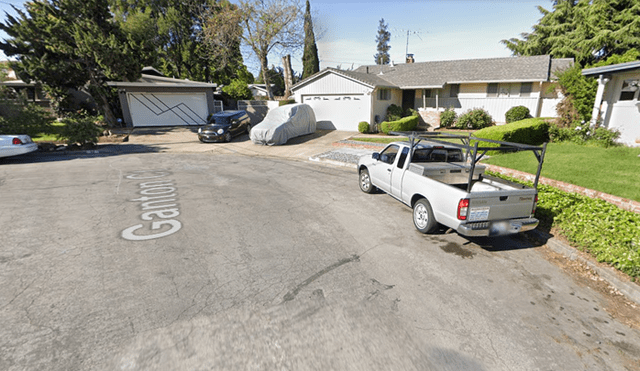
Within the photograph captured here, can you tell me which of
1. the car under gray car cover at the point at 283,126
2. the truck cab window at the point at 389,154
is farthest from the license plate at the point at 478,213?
the car under gray car cover at the point at 283,126

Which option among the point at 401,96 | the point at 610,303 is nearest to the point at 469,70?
the point at 401,96

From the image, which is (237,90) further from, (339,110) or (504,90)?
(504,90)

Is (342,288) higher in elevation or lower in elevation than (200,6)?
lower

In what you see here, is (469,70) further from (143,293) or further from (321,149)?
(143,293)

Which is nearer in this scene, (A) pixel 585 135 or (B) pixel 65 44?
(A) pixel 585 135

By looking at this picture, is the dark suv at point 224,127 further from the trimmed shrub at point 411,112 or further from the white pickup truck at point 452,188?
the white pickup truck at point 452,188

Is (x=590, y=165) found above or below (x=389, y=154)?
below

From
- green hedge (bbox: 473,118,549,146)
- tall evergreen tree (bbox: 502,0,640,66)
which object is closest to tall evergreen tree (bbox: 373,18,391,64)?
tall evergreen tree (bbox: 502,0,640,66)

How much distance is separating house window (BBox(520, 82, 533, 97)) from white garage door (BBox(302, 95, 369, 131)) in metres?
10.8

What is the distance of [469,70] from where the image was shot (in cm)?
2284

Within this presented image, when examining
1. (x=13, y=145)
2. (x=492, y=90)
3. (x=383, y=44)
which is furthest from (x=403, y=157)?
(x=383, y=44)

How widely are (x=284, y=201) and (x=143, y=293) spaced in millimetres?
4250

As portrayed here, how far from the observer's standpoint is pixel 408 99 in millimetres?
24734

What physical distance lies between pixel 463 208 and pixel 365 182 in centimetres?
392
